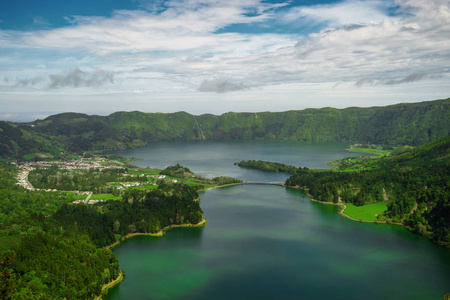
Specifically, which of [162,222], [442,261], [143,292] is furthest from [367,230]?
[143,292]

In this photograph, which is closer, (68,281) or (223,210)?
(68,281)

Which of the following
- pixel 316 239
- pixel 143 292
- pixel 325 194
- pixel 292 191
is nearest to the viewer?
pixel 143 292

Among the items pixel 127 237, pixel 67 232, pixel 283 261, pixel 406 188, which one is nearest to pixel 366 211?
pixel 406 188

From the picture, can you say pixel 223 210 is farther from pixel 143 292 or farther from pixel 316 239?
pixel 143 292

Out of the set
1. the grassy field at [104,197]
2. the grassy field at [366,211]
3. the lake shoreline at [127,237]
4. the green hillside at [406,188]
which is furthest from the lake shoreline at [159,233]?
the green hillside at [406,188]

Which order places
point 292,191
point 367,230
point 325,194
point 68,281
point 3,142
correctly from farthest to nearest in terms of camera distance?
point 3,142, point 292,191, point 325,194, point 367,230, point 68,281

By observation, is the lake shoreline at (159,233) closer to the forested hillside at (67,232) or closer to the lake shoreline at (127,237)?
the lake shoreline at (127,237)

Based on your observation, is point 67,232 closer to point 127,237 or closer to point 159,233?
point 127,237

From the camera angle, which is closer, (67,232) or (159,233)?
(67,232)
